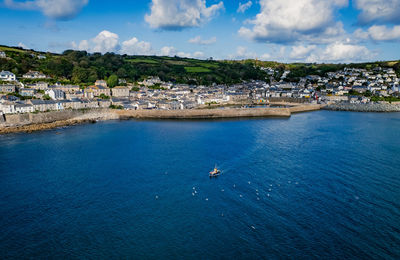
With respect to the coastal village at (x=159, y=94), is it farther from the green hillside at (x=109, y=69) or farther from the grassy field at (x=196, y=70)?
the grassy field at (x=196, y=70)

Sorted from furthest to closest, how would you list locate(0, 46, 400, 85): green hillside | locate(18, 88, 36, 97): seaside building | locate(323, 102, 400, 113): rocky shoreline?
1. locate(0, 46, 400, 85): green hillside
2. locate(323, 102, 400, 113): rocky shoreline
3. locate(18, 88, 36, 97): seaside building

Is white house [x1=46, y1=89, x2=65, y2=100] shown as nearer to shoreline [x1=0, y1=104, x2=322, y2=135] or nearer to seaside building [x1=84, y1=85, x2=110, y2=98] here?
seaside building [x1=84, y1=85, x2=110, y2=98]

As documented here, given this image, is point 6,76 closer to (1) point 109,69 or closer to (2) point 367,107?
(1) point 109,69

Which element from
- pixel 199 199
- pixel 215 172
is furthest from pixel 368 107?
pixel 199 199

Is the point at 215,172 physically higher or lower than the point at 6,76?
lower

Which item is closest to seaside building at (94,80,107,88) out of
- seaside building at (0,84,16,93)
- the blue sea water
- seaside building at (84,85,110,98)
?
seaside building at (84,85,110,98)

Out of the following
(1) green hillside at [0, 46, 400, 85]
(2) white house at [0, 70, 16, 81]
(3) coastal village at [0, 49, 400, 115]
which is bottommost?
(3) coastal village at [0, 49, 400, 115]

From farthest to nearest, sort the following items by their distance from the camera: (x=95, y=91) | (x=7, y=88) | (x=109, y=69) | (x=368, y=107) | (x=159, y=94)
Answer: (x=109, y=69) → (x=159, y=94) → (x=95, y=91) → (x=368, y=107) → (x=7, y=88)
